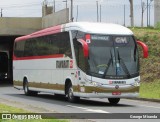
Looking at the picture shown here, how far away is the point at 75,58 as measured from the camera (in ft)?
76.1

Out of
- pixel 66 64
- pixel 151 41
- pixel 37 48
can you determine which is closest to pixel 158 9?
pixel 151 41

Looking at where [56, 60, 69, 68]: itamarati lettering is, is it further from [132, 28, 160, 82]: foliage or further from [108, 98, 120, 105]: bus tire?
[132, 28, 160, 82]: foliage

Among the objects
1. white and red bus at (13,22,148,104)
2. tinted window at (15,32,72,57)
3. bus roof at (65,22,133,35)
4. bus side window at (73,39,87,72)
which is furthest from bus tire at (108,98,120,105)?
bus roof at (65,22,133,35)

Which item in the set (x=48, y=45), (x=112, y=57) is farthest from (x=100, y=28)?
(x=48, y=45)

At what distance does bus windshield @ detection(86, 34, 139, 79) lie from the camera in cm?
2231

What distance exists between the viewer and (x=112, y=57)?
22469mm

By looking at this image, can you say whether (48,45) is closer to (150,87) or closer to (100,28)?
(100,28)

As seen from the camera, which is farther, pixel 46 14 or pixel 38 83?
pixel 46 14

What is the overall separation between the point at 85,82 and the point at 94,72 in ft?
1.96

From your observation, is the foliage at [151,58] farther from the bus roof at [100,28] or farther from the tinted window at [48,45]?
the bus roof at [100,28]

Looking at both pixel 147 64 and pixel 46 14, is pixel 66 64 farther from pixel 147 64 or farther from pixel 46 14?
pixel 46 14

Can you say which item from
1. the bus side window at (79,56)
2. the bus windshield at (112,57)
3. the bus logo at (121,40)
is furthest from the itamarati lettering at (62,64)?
the bus logo at (121,40)

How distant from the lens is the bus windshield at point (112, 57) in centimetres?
2231

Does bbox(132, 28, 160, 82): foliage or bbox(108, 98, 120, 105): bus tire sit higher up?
bbox(132, 28, 160, 82): foliage
